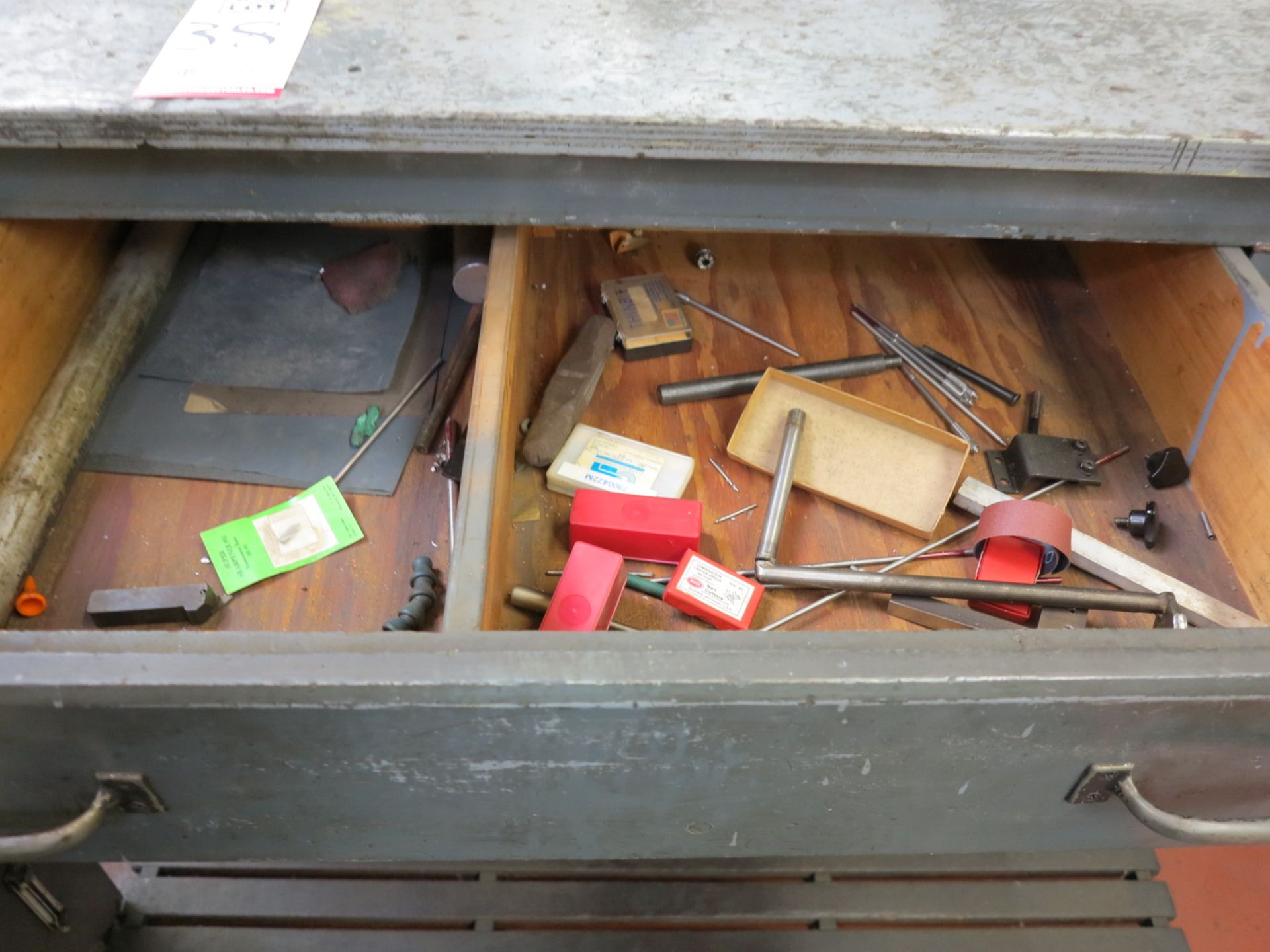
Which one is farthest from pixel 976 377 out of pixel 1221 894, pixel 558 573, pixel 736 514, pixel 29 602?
pixel 29 602

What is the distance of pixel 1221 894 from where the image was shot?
1.37 meters

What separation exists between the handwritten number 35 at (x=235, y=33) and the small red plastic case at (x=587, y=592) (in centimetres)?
58

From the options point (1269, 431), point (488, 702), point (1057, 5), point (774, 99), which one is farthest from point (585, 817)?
point (1057, 5)

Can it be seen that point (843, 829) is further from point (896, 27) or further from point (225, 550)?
point (896, 27)

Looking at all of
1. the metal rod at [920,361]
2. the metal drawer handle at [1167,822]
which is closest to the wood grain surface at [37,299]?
the metal rod at [920,361]

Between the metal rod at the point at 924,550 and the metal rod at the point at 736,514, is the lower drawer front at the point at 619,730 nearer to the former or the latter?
the metal rod at the point at 924,550

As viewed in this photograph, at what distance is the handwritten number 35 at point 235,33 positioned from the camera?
2.81 ft

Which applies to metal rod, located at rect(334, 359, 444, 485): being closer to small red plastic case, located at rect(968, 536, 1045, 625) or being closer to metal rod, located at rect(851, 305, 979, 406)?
metal rod, located at rect(851, 305, 979, 406)

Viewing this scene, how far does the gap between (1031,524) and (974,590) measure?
0.28ft

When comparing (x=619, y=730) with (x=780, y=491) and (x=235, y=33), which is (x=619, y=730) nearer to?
(x=780, y=491)

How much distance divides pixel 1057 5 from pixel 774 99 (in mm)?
397

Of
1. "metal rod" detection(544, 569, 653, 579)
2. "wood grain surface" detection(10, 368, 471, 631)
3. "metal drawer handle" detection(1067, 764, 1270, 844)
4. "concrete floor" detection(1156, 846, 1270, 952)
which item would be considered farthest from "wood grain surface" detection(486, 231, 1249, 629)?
"concrete floor" detection(1156, 846, 1270, 952)

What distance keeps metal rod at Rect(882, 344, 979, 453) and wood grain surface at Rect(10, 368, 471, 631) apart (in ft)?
1.90

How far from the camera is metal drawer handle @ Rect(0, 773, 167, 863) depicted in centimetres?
61
